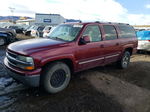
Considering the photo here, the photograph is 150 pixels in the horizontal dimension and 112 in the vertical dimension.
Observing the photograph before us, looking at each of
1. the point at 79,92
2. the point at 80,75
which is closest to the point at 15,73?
the point at 79,92

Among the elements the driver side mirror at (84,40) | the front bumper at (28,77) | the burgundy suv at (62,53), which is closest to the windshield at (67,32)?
the burgundy suv at (62,53)

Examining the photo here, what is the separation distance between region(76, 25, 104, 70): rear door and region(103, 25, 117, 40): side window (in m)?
0.37

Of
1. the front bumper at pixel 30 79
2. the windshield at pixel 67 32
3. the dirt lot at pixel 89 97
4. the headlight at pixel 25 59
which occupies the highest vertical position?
the windshield at pixel 67 32

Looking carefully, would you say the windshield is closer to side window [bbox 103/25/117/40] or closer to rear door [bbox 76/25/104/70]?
rear door [bbox 76/25/104/70]

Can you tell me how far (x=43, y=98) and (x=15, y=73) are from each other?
93 centimetres

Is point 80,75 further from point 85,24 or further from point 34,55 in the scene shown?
point 34,55

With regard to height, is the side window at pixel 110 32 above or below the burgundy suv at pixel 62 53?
above

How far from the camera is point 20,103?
3436 mm

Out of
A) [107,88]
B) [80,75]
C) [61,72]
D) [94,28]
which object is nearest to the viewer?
[61,72]

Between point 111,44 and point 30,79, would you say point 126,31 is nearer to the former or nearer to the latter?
point 111,44

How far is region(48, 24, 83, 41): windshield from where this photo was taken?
14.3 ft

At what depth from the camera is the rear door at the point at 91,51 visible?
4312mm

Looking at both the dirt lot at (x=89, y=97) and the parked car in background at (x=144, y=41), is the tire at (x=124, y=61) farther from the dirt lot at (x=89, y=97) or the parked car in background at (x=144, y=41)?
the parked car in background at (x=144, y=41)

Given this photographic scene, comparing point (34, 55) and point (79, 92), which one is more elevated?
point (34, 55)
